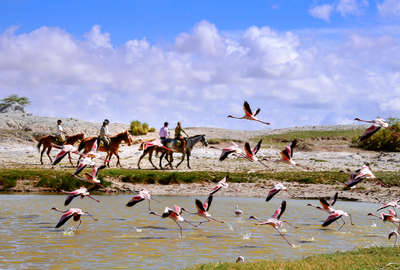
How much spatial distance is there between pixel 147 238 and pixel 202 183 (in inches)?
418

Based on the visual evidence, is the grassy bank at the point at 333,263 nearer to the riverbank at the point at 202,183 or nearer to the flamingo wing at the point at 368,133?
the flamingo wing at the point at 368,133

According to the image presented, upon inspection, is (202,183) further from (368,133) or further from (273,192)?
(368,133)

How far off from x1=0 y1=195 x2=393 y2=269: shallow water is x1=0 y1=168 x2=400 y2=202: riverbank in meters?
3.62

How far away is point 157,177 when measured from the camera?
21.7m

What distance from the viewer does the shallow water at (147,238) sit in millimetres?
8898

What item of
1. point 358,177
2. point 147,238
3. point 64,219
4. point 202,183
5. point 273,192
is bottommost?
point 147,238

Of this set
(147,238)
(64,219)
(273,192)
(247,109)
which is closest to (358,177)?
(273,192)

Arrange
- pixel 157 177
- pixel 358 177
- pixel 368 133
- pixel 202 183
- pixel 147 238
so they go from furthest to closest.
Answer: pixel 157 177, pixel 202 183, pixel 147 238, pixel 358 177, pixel 368 133

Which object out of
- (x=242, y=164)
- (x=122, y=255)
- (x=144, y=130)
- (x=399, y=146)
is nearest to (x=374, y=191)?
(x=242, y=164)

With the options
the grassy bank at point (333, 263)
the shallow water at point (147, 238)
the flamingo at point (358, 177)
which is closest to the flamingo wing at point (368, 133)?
the flamingo at point (358, 177)

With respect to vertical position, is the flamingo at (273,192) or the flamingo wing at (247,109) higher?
the flamingo wing at (247,109)

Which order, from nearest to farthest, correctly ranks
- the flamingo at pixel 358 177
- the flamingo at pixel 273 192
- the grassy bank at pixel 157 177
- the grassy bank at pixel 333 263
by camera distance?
the flamingo at pixel 358 177
the flamingo at pixel 273 192
the grassy bank at pixel 333 263
the grassy bank at pixel 157 177

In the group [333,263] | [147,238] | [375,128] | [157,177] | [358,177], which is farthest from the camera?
[157,177]

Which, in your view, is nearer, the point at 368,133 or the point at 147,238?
the point at 368,133
